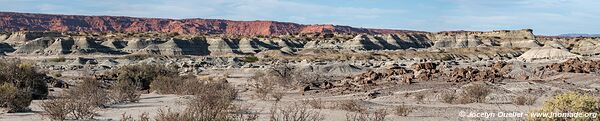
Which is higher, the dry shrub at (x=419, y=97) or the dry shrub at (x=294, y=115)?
the dry shrub at (x=294, y=115)

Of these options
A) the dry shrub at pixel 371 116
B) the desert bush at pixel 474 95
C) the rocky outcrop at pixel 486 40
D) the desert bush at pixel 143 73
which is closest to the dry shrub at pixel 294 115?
the dry shrub at pixel 371 116

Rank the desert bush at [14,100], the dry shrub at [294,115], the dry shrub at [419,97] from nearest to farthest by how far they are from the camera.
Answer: the dry shrub at [294,115]
the desert bush at [14,100]
the dry shrub at [419,97]

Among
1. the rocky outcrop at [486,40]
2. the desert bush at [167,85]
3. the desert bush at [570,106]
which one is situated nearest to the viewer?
the desert bush at [570,106]

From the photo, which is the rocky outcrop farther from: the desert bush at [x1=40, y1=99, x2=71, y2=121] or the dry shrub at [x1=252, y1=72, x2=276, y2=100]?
the desert bush at [x1=40, y1=99, x2=71, y2=121]

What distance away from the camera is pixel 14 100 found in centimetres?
1672

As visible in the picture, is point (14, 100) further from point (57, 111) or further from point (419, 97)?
point (419, 97)

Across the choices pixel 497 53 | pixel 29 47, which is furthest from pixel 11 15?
pixel 497 53

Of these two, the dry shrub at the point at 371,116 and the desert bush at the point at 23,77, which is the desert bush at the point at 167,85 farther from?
the dry shrub at the point at 371,116

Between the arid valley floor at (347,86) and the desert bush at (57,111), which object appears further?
the arid valley floor at (347,86)

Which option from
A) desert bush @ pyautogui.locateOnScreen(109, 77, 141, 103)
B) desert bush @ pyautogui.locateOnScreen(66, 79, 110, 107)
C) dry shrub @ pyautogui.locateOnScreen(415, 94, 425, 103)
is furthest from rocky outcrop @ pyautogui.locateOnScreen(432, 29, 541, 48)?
desert bush @ pyautogui.locateOnScreen(66, 79, 110, 107)

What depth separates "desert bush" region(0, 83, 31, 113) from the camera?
16727 millimetres

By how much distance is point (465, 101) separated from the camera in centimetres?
1984

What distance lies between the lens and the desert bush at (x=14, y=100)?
16727mm

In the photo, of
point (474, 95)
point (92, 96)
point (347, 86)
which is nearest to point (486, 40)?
point (347, 86)
